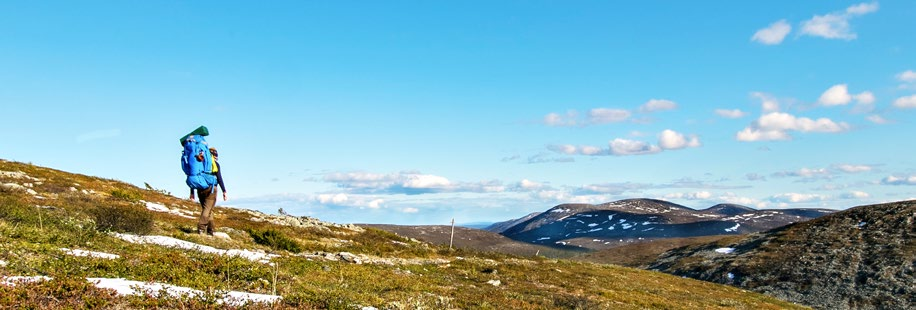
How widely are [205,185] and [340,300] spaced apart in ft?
34.8

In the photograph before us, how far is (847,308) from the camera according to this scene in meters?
43.7

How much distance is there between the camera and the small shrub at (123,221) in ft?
58.3

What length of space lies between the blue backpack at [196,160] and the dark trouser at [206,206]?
503 mm

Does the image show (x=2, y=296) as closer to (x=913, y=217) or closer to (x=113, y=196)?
(x=113, y=196)

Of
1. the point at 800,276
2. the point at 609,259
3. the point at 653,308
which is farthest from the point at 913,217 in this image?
the point at 653,308

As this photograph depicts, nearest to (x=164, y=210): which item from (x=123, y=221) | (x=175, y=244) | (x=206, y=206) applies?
(x=123, y=221)

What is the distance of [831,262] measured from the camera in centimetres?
5856

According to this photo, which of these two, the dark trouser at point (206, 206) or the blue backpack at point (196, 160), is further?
the dark trouser at point (206, 206)

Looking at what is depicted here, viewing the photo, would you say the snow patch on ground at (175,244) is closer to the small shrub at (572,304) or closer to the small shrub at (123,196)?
the small shrub at (572,304)

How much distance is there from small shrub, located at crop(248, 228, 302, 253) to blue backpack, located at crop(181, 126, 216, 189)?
620 cm

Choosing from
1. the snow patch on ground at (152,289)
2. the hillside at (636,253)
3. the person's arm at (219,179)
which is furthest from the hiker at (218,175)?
the hillside at (636,253)

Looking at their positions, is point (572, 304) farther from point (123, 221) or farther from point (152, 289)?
point (123, 221)

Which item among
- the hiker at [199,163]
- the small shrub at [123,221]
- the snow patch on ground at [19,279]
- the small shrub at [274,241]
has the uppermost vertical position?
the hiker at [199,163]

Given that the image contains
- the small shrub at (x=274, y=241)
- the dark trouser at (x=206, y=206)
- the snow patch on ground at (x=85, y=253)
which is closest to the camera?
the snow patch on ground at (x=85, y=253)
